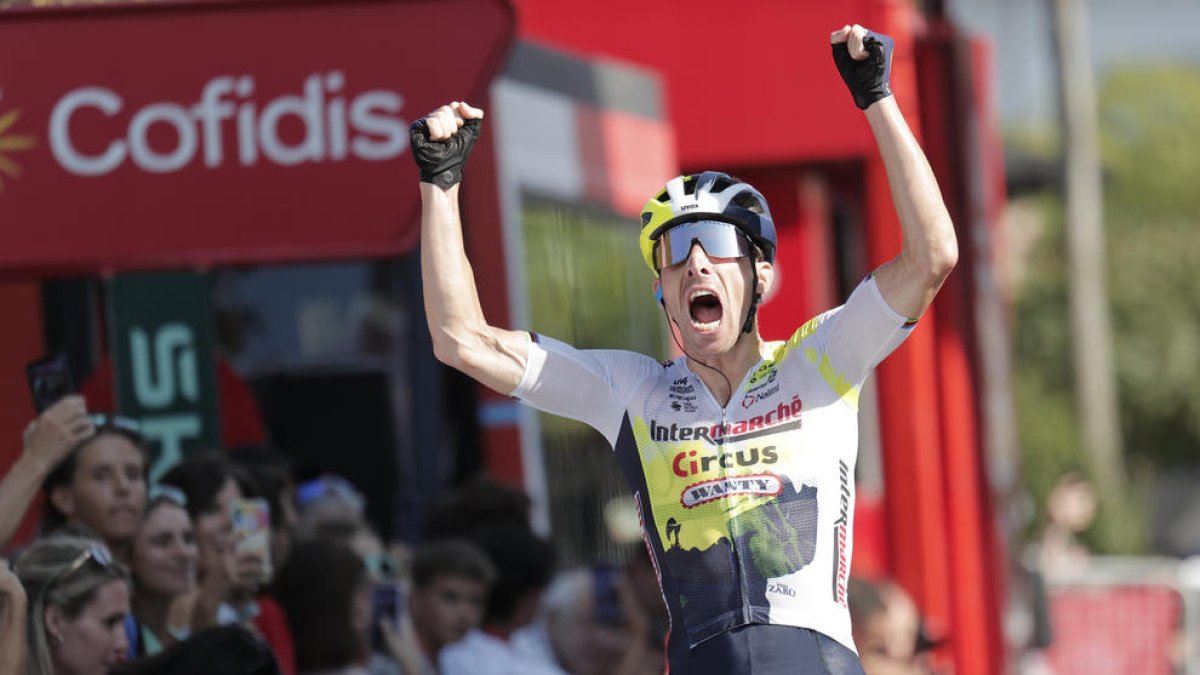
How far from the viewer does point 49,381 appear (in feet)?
19.8

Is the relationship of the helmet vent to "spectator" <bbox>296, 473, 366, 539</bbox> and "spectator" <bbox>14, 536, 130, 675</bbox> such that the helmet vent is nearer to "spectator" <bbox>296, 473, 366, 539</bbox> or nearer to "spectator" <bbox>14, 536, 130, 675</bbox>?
"spectator" <bbox>14, 536, 130, 675</bbox>

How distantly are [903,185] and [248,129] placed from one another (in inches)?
81.0

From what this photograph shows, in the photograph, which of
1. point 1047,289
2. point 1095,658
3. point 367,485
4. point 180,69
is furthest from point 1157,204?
point 180,69

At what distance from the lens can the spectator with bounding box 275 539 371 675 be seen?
6410 millimetres

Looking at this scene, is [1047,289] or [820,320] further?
[1047,289]

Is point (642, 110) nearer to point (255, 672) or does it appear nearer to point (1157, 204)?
point (255, 672)

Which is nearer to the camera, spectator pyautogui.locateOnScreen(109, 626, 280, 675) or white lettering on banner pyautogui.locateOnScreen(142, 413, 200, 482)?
spectator pyautogui.locateOnScreen(109, 626, 280, 675)

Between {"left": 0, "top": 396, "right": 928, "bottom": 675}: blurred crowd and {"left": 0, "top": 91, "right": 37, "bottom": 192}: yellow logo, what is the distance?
617mm

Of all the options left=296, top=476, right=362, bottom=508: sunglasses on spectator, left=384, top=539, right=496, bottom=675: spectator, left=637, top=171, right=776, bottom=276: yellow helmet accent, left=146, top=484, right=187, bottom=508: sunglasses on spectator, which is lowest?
left=384, top=539, right=496, bottom=675: spectator

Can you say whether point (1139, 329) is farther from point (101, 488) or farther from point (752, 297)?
point (752, 297)

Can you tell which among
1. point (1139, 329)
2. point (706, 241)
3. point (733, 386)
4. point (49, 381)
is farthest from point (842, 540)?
point (1139, 329)

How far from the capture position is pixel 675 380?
5031mm

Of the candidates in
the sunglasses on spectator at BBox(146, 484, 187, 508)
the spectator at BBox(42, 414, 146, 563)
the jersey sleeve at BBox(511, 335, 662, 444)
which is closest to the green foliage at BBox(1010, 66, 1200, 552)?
the sunglasses on spectator at BBox(146, 484, 187, 508)

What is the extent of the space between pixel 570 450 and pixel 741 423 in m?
4.95
